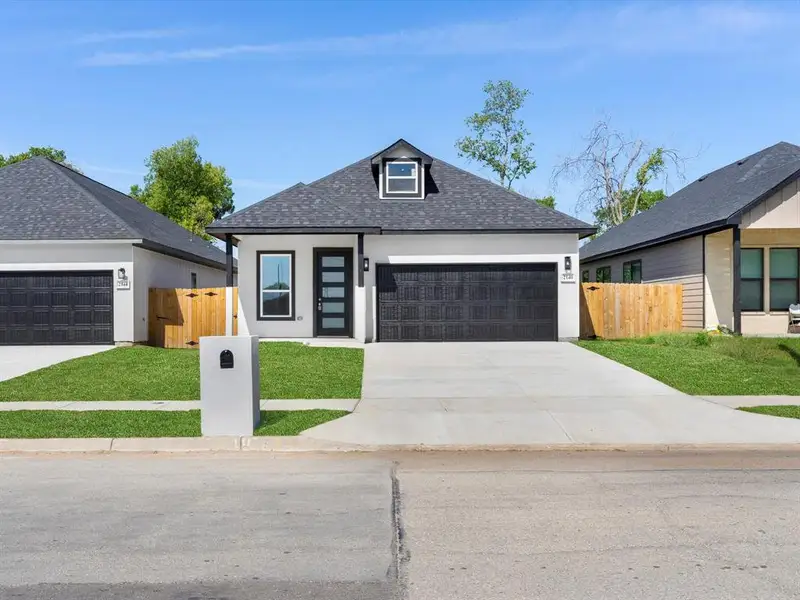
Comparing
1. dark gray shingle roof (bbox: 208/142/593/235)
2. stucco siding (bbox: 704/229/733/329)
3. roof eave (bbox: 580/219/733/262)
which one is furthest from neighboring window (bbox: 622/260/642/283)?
dark gray shingle roof (bbox: 208/142/593/235)

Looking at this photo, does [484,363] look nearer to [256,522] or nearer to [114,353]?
[114,353]

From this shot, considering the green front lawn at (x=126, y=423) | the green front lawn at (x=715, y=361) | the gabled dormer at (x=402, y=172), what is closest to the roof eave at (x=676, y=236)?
the green front lawn at (x=715, y=361)

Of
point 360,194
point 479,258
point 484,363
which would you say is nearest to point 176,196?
point 360,194

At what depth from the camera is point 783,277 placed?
20969mm

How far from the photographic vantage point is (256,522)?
5410 mm

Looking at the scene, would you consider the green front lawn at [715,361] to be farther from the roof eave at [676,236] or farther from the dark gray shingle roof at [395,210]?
the dark gray shingle roof at [395,210]

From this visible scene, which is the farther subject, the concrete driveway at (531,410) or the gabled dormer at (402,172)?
the gabled dormer at (402,172)

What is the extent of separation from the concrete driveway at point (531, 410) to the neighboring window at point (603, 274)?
1483 cm

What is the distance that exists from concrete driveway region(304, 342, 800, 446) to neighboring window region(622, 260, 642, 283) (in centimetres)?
1142

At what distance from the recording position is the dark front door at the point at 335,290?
20219 mm

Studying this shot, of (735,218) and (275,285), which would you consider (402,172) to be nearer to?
(275,285)

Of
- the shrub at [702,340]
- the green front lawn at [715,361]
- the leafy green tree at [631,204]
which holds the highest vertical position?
the leafy green tree at [631,204]

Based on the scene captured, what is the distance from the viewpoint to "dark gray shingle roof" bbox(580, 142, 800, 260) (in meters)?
19.5

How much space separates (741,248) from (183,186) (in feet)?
136
